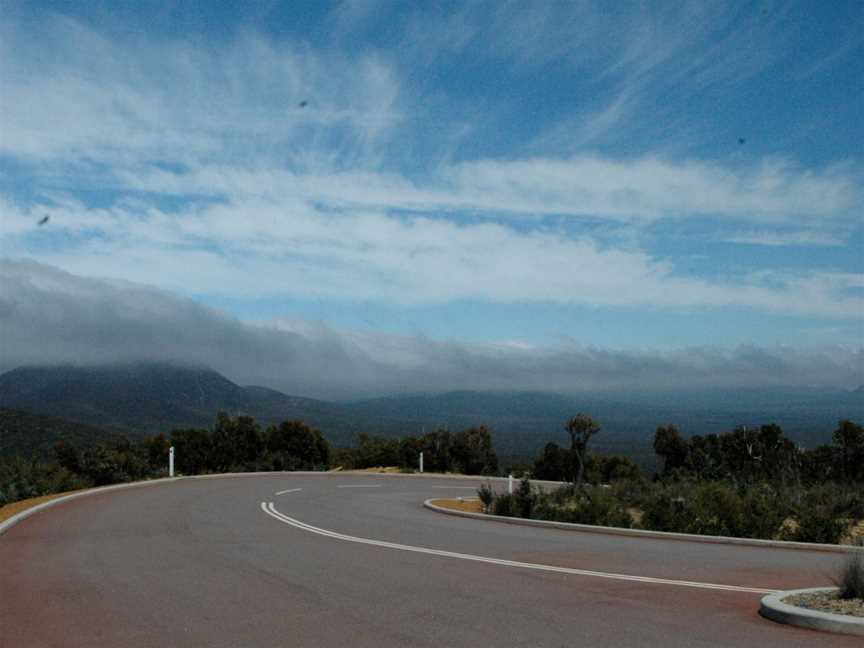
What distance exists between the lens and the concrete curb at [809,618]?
25.4 feet

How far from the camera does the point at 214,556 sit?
494 inches

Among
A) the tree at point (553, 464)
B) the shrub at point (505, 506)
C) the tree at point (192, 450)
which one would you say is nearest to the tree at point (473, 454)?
the tree at point (553, 464)

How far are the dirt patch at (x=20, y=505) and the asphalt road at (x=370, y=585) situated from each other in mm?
798

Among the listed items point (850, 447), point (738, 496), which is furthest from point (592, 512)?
point (850, 447)

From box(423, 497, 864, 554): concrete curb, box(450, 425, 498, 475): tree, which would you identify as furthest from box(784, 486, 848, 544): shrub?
box(450, 425, 498, 475): tree

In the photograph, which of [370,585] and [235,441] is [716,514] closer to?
[370,585]

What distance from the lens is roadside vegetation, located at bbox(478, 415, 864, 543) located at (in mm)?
16203

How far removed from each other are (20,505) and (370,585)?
13906 mm

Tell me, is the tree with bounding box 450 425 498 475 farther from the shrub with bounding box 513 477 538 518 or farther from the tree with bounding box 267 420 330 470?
the shrub with bounding box 513 477 538 518

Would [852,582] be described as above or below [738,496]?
below

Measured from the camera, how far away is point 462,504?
23.9 meters

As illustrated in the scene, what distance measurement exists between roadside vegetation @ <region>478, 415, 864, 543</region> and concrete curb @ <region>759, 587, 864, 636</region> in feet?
25.5

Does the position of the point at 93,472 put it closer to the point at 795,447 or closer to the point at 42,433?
the point at 795,447

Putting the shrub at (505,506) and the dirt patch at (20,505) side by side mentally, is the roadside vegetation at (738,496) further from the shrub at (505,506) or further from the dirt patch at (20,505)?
the dirt patch at (20,505)
